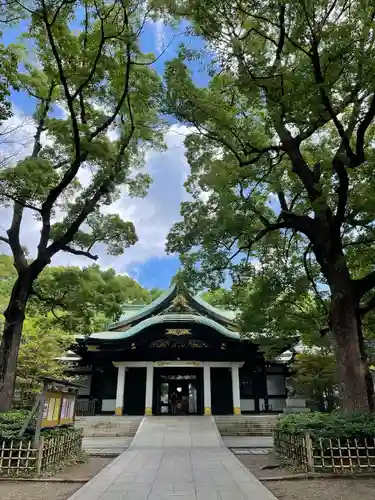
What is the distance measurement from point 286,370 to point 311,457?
47.6ft

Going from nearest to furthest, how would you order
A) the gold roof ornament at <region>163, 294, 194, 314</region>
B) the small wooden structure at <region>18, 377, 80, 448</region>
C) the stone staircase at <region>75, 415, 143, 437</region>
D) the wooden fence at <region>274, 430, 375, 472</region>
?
the wooden fence at <region>274, 430, 375, 472</region> < the small wooden structure at <region>18, 377, 80, 448</region> < the stone staircase at <region>75, 415, 143, 437</region> < the gold roof ornament at <region>163, 294, 194, 314</region>

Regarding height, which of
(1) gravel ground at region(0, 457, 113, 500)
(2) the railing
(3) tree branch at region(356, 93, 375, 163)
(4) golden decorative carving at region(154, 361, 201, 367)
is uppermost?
(3) tree branch at region(356, 93, 375, 163)

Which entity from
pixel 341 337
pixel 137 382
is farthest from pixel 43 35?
pixel 137 382

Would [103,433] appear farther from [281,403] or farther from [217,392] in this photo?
[281,403]

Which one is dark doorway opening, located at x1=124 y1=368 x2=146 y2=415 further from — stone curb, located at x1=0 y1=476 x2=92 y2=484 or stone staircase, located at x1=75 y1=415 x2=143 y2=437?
stone curb, located at x1=0 y1=476 x2=92 y2=484

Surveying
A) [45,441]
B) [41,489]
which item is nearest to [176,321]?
[45,441]

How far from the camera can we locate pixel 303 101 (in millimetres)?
8055

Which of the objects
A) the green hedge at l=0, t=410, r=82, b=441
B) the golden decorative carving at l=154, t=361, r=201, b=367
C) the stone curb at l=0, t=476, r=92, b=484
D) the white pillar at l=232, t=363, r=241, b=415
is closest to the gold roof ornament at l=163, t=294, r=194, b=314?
the golden decorative carving at l=154, t=361, r=201, b=367

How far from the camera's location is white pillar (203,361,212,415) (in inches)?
731

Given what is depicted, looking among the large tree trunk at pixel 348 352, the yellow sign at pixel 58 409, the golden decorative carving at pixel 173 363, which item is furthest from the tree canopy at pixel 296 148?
the golden decorative carving at pixel 173 363

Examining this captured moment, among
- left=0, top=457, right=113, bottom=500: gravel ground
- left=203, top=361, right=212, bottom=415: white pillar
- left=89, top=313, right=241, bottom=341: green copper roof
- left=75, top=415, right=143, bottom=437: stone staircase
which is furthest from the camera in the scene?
left=89, top=313, right=241, bottom=341: green copper roof

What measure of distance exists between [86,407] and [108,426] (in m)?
4.21

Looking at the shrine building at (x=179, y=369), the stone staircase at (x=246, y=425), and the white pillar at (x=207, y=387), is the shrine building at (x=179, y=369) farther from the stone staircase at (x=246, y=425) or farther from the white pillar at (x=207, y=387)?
the stone staircase at (x=246, y=425)

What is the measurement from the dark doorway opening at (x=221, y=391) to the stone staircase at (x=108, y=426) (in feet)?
16.0
